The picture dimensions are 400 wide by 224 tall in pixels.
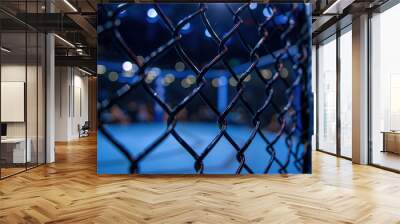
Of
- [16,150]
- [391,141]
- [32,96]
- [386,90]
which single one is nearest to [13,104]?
[32,96]

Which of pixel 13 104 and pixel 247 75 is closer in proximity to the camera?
pixel 247 75

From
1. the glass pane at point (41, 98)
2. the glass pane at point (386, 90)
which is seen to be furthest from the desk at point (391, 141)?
the glass pane at point (41, 98)

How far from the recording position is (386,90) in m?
6.32

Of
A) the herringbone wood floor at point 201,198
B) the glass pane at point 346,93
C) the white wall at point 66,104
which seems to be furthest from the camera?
the white wall at point 66,104

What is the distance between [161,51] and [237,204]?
239 centimetres

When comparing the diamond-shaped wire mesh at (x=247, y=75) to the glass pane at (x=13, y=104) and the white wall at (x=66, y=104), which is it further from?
the white wall at (x=66, y=104)

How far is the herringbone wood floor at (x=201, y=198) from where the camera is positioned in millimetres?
3281

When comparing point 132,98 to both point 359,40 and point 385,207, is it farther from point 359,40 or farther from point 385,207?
point 359,40

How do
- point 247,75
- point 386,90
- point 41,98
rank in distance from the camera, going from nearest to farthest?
point 247,75 → point 386,90 → point 41,98

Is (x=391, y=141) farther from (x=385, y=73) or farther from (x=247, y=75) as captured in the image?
(x=247, y=75)

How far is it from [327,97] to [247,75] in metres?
4.62

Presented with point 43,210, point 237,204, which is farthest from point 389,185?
point 43,210

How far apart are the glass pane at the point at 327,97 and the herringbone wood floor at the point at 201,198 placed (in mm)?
2787

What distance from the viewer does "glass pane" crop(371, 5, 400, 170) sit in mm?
6070
